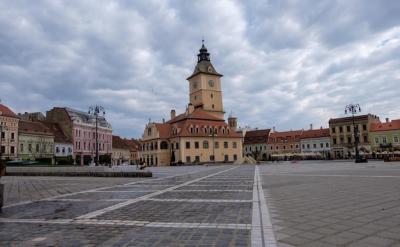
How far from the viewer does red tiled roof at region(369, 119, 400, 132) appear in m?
84.1

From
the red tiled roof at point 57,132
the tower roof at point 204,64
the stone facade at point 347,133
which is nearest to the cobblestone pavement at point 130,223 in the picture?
the red tiled roof at point 57,132

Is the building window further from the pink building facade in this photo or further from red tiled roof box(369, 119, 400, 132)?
red tiled roof box(369, 119, 400, 132)

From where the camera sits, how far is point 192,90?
3743 inches

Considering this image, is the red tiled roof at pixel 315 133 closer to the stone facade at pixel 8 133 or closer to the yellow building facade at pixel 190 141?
the yellow building facade at pixel 190 141

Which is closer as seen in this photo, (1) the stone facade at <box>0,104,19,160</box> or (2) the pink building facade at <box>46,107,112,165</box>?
(1) the stone facade at <box>0,104,19,160</box>

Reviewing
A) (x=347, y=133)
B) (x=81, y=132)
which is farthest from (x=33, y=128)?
(x=347, y=133)

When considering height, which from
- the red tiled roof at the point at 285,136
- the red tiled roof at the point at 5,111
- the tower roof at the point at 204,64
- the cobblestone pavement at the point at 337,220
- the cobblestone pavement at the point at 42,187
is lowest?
the cobblestone pavement at the point at 337,220

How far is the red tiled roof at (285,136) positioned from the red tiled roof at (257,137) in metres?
1.69

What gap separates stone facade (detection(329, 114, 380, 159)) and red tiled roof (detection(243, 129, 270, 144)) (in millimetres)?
23144

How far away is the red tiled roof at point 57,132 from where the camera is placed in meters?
74.4

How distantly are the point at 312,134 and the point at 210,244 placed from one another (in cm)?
10280

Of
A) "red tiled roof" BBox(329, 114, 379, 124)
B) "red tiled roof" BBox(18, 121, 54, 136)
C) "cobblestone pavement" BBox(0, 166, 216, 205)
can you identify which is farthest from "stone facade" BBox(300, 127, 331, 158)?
"cobblestone pavement" BBox(0, 166, 216, 205)

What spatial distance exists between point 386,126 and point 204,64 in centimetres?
4986

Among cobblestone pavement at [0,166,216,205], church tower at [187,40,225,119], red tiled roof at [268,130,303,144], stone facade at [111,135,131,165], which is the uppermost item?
church tower at [187,40,225,119]
